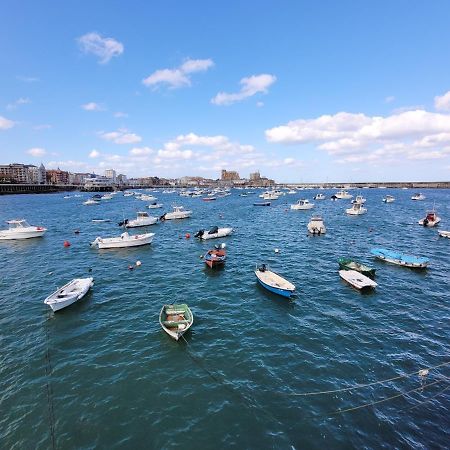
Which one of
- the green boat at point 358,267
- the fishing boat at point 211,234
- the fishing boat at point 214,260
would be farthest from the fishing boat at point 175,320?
the fishing boat at point 211,234

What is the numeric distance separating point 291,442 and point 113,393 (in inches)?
369

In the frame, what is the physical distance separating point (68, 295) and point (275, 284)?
19028 mm

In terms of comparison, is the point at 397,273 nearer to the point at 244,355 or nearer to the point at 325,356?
the point at 325,356

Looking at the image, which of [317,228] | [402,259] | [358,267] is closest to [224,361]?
[358,267]

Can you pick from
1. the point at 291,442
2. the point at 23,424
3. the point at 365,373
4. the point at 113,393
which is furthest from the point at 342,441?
the point at 23,424

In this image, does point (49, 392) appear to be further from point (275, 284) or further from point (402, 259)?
point (402, 259)

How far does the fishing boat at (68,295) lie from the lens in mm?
24109

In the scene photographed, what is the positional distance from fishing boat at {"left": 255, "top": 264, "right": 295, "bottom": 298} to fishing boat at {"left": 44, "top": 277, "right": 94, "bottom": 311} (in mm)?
17099

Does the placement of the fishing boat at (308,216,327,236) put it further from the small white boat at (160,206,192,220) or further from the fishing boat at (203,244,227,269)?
the small white boat at (160,206,192,220)

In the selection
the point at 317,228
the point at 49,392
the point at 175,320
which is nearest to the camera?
the point at 49,392

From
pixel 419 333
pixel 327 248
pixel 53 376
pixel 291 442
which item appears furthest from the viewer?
pixel 327 248

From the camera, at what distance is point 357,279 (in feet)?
97.9

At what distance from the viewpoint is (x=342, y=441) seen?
1253cm

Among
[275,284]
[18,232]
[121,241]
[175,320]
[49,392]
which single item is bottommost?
[49,392]
